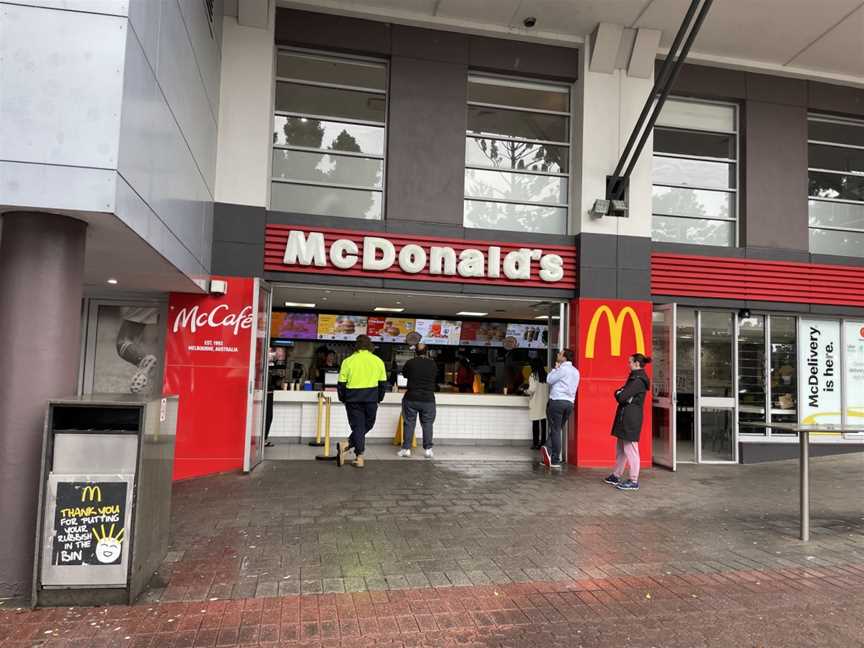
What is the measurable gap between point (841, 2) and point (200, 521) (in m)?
10.4

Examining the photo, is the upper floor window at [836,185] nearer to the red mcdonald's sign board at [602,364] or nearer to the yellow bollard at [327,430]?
the red mcdonald's sign board at [602,364]

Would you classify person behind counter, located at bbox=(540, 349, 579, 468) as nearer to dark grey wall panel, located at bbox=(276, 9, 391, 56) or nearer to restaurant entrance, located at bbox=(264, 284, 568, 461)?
restaurant entrance, located at bbox=(264, 284, 568, 461)

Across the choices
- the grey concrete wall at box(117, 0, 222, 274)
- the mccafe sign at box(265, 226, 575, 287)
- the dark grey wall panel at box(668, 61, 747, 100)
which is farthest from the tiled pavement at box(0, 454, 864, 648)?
the dark grey wall panel at box(668, 61, 747, 100)

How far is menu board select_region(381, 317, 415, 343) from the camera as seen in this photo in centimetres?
1129

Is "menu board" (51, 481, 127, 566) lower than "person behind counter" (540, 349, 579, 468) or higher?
lower

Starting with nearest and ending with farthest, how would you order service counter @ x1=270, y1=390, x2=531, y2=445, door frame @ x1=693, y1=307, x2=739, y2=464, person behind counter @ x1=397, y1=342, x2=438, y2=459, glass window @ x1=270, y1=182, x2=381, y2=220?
glass window @ x1=270, y1=182, x2=381, y2=220, person behind counter @ x1=397, y1=342, x2=438, y2=459, door frame @ x1=693, y1=307, x2=739, y2=464, service counter @ x1=270, y1=390, x2=531, y2=445

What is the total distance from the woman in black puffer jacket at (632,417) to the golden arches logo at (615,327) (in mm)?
1271

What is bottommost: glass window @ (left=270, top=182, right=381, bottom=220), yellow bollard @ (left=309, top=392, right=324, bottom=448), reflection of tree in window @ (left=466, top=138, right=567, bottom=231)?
yellow bollard @ (left=309, top=392, right=324, bottom=448)

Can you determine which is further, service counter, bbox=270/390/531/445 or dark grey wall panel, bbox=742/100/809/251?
service counter, bbox=270/390/531/445

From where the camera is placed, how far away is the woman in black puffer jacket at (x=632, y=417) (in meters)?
6.67

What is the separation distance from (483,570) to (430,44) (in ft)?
23.5

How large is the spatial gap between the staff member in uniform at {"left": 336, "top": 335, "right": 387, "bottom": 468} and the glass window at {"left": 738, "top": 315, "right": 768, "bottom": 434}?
578cm

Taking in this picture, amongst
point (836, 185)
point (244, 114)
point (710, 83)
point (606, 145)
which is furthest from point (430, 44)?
point (836, 185)

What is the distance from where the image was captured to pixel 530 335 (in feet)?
38.4
